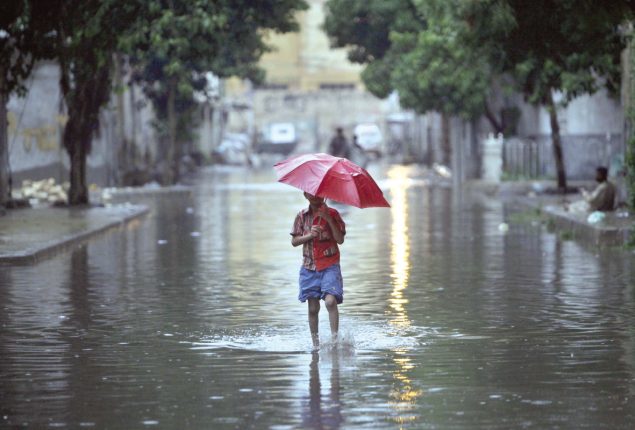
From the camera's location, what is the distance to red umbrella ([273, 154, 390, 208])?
12055mm

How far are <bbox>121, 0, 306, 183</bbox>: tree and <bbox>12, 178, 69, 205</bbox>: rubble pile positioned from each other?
398cm

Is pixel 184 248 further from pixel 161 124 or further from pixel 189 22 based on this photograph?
pixel 161 124

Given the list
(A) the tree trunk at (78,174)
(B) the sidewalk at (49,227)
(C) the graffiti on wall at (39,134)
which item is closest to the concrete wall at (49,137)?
(C) the graffiti on wall at (39,134)

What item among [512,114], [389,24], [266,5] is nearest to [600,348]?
[266,5]

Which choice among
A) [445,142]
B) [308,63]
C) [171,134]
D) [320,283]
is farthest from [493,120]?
[308,63]

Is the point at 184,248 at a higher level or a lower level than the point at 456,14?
lower

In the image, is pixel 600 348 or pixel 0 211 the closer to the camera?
pixel 600 348

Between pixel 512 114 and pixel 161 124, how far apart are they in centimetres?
1210

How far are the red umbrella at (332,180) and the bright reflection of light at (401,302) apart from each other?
3.87ft

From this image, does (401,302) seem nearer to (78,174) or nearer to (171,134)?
(78,174)

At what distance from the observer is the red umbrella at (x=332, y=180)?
12.1m

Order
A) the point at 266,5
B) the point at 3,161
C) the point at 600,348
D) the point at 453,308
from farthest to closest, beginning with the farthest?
the point at 266,5 → the point at 3,161 → the point at 453,308 → the point at 600,348

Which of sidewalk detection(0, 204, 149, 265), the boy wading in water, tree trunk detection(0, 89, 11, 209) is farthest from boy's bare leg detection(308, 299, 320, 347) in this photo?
tree trunk detection(0, 89, 11, 209)

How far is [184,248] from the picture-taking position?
24078 millimetres
